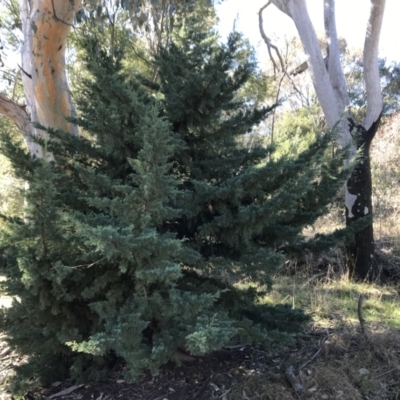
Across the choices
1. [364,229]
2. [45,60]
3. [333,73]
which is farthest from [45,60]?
[364,229]

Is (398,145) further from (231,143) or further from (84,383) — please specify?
(84,383)

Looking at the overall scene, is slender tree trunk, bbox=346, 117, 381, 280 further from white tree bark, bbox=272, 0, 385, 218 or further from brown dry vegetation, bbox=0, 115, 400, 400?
brown dry vegetation, bbox=0, 115, 400, 400

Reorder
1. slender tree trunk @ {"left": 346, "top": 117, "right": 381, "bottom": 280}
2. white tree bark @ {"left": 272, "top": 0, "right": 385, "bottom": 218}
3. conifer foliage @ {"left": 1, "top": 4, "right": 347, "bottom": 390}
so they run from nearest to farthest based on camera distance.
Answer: conifer foliage @ {"left": 1, "top": 4, "right": 347, "bottom": 390}, white tree bark @ {"left": 272, "top": 0, "right": 385, "bottom": 218}, slender tree trunk @ {"left": 346, "top": 117, "right": 381, "bottom": 280}

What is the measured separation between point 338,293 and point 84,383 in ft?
12.9

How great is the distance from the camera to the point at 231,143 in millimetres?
3895

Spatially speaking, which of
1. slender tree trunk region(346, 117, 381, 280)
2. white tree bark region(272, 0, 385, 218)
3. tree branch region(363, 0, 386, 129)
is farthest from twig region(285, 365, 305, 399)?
tree branch region(363, 0, 386, 129)

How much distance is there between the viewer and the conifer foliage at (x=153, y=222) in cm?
256

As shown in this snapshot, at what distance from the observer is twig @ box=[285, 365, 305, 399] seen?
3.31 metres

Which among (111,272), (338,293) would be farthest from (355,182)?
(111,272)

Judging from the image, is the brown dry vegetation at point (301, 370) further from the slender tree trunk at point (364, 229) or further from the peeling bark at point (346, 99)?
the peeling bark at point (346, 99)

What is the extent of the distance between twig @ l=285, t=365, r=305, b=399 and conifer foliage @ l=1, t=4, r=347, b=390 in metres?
0.40

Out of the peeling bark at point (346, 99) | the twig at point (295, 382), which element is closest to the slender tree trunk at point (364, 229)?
the peeling bark at point (346, 99)

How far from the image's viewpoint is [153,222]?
274 cm

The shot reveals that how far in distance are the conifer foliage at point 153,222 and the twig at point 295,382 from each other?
0.40 meters
